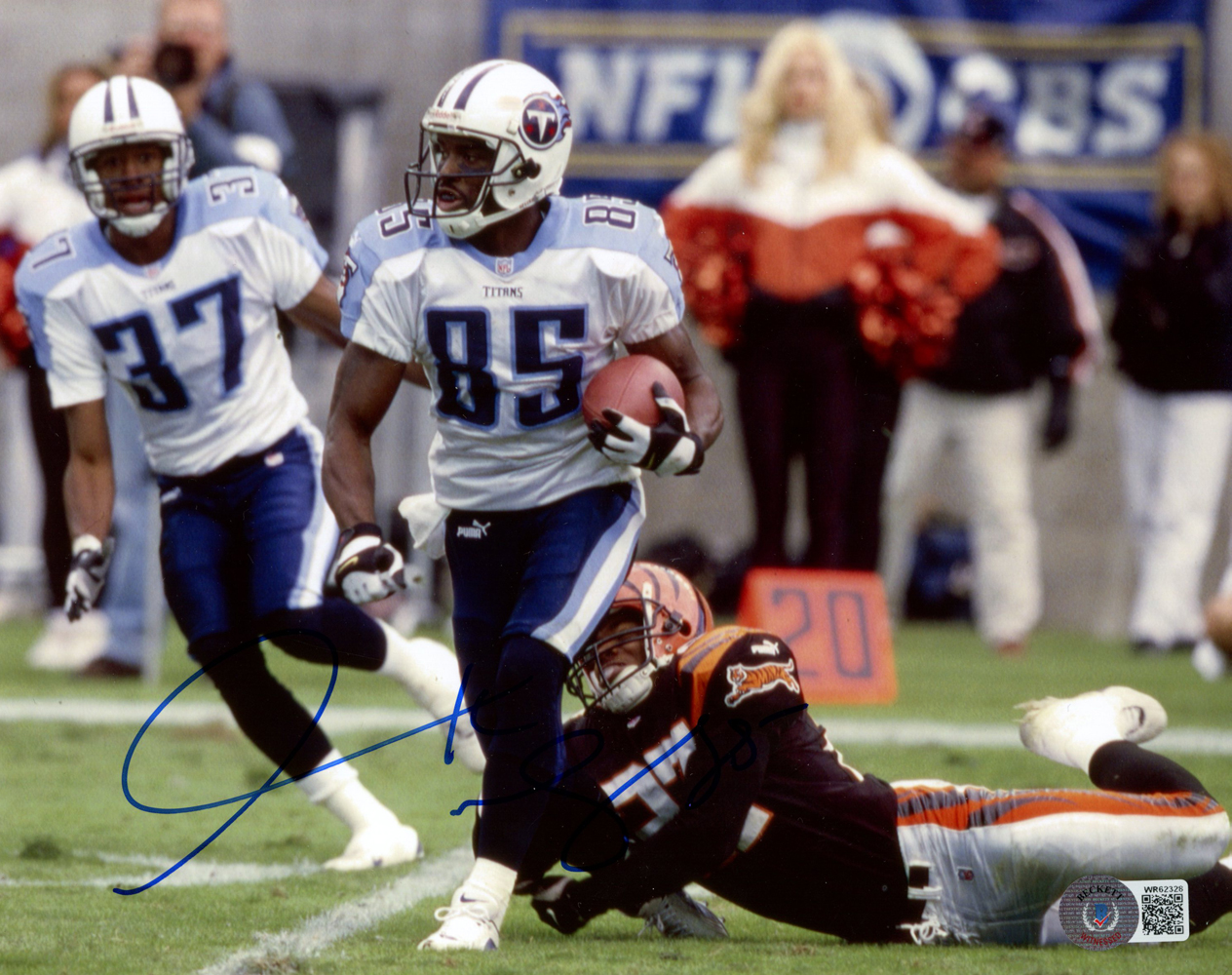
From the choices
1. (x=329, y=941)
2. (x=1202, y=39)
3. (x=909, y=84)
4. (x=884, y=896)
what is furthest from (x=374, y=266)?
(x=1202, y=39)

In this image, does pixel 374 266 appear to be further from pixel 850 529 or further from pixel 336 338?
pixel 850 529

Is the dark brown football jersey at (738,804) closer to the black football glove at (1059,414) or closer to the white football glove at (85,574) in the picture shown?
the white football glove at (85,574)

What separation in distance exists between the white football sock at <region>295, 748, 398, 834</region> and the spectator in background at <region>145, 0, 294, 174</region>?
2.45 m

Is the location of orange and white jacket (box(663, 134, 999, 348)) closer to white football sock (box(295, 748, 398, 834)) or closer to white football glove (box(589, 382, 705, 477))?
white football sock (box(295, 748, 398, 834))

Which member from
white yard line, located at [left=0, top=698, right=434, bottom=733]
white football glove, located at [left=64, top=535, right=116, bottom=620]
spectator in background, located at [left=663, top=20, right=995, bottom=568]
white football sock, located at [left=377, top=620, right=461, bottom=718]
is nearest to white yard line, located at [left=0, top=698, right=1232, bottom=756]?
white yard line, located at [left=0, top=698, right=434, bottom=733]

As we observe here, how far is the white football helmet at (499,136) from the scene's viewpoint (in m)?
3.25

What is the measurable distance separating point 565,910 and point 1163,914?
0.95 m

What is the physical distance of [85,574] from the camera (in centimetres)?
375

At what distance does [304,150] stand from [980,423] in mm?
3016

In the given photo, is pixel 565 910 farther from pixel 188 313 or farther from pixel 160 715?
pixel 160 715

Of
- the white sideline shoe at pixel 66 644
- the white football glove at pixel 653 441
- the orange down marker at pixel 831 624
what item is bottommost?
the white sideline shoe at pixel 66 644

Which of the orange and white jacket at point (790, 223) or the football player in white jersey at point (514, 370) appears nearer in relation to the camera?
the football player in white jersey at point (514, 370)

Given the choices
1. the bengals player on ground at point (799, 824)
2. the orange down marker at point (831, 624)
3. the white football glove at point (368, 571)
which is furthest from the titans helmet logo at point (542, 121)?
the orange down marker at point (831, 624)

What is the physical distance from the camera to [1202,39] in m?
9.10
